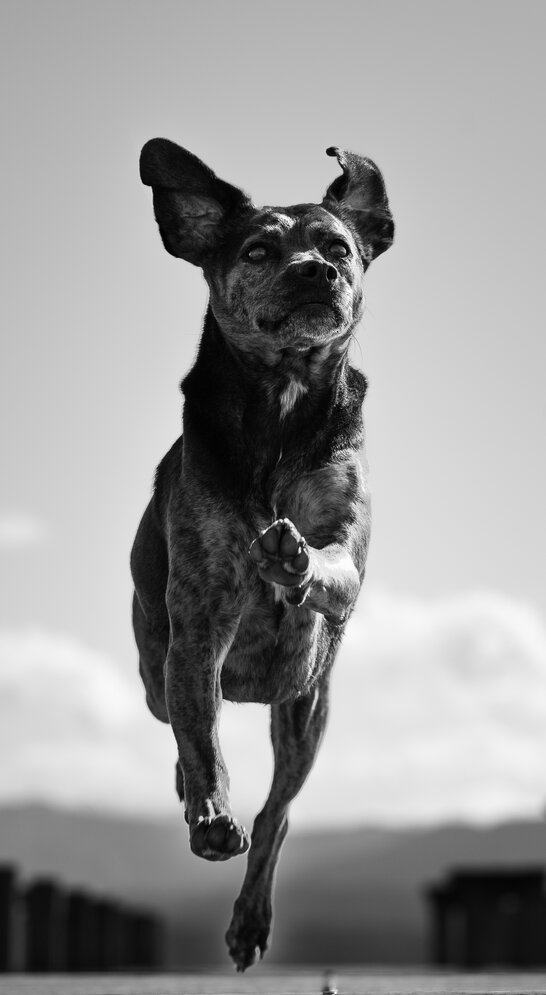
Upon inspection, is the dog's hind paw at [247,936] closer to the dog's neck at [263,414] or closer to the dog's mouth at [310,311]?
the dog's neck at [263,414]

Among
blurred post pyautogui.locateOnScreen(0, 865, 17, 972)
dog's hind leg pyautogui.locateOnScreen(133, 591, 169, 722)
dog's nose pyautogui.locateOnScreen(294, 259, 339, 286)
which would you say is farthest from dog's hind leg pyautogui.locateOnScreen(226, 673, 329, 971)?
blurred post pyautogui.locateOnScreen(0, 865, 17, 972)

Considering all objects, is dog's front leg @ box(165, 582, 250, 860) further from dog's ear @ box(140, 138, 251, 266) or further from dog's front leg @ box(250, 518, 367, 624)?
dog's ear @ box(140, 138, 251, 266)

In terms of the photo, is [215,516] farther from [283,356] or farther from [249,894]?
[249,894]

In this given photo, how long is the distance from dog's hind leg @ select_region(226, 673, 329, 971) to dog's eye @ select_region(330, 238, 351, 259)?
207cm

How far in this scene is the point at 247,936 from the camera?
6.87 metres

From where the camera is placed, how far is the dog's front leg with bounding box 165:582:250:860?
231 inches

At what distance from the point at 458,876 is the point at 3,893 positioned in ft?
22.5

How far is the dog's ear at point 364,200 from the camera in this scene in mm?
6875

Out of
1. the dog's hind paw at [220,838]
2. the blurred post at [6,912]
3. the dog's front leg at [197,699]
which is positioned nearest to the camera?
the dog's hind paw at [220,838]

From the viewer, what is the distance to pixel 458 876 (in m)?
19.7

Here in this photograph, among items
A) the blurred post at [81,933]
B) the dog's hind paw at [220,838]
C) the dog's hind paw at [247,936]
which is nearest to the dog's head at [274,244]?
the dog's hind paw at [220,838]

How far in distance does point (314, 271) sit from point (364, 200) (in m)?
1.13

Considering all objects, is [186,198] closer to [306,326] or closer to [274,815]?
[306,326]

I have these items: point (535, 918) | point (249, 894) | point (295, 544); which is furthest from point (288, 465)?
point (535, 918)
